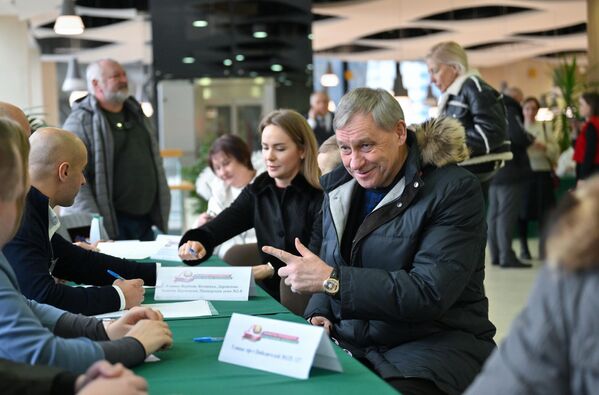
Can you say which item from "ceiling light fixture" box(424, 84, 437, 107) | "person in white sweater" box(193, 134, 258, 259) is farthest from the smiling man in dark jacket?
"ceiling light fixture" box(424, 84, 437, 107)

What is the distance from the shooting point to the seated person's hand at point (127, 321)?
7.45 feet

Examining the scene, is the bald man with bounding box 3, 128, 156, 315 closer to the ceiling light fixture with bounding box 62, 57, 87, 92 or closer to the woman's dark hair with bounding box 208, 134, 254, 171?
the woman's dark hair with bounding box 208, 134, 254, 171

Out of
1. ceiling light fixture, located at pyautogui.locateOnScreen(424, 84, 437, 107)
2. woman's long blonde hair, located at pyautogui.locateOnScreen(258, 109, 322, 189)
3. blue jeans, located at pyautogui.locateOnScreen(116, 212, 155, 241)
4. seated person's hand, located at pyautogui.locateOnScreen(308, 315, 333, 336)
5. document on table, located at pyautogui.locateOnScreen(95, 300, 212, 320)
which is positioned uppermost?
ceiling light fixture, located at pyautogui.locateOnScreen(424, 84, 437, 107)

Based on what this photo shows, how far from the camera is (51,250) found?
292 centimetres

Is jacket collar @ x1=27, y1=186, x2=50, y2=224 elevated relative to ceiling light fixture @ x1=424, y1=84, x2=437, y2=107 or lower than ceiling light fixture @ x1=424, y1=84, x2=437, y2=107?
lower

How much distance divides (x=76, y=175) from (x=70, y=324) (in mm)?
798

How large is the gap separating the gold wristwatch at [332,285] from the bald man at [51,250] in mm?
657

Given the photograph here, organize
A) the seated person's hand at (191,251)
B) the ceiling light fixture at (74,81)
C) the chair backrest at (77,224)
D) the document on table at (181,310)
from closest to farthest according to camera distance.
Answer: the document on table at (181,310), the seated person's hand at (191,251), the chair backrest at (77,224), the ceiling light fixture at (74,81)

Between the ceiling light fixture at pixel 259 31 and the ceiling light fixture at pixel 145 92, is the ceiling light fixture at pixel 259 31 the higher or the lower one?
the higher one

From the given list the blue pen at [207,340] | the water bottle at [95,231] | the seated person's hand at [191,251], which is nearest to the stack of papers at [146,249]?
the water bottle at [95,231]

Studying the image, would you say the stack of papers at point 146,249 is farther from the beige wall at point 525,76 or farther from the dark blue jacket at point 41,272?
the beige wall at point 525,76

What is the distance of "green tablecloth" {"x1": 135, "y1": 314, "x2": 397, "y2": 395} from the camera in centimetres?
186

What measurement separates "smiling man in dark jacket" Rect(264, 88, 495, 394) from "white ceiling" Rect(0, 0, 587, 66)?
11.5 metres

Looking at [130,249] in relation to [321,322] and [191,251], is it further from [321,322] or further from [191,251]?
[321,322]
